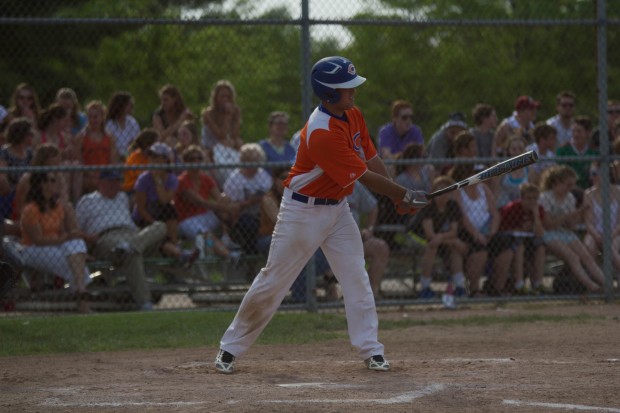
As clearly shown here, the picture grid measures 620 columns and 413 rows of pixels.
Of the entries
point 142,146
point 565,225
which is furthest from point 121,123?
point 565,225

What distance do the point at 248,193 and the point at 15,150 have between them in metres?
2.23

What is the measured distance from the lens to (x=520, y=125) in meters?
11.7

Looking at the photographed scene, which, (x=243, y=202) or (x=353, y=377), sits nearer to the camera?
(x=353, y=377)

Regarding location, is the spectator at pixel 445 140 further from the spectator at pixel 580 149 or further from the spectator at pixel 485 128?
the spectator at pixel 580 149

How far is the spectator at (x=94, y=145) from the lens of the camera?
1056 cm

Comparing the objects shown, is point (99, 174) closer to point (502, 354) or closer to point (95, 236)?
point (95, 236)

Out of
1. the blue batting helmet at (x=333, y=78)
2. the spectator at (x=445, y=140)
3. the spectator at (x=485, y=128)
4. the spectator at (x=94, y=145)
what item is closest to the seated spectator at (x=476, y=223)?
the spectator at (x=445, y=140)

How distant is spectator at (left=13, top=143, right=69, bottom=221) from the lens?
965 centimetres

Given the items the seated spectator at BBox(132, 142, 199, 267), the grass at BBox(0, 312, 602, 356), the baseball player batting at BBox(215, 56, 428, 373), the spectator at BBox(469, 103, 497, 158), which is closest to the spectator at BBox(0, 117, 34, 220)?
the seated spectator at BBox(132, 142, 199, 267)

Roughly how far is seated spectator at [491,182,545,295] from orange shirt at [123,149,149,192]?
354 cm

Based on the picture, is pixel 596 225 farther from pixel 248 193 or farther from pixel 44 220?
pixel 44 220

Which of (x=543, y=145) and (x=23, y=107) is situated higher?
(x=23, y=107)

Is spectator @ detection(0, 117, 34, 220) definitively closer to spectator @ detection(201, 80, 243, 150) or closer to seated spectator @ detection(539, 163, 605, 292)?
spectator @ detection(201, 80, 243, 150)

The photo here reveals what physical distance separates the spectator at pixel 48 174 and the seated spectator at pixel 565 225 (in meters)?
4.66
